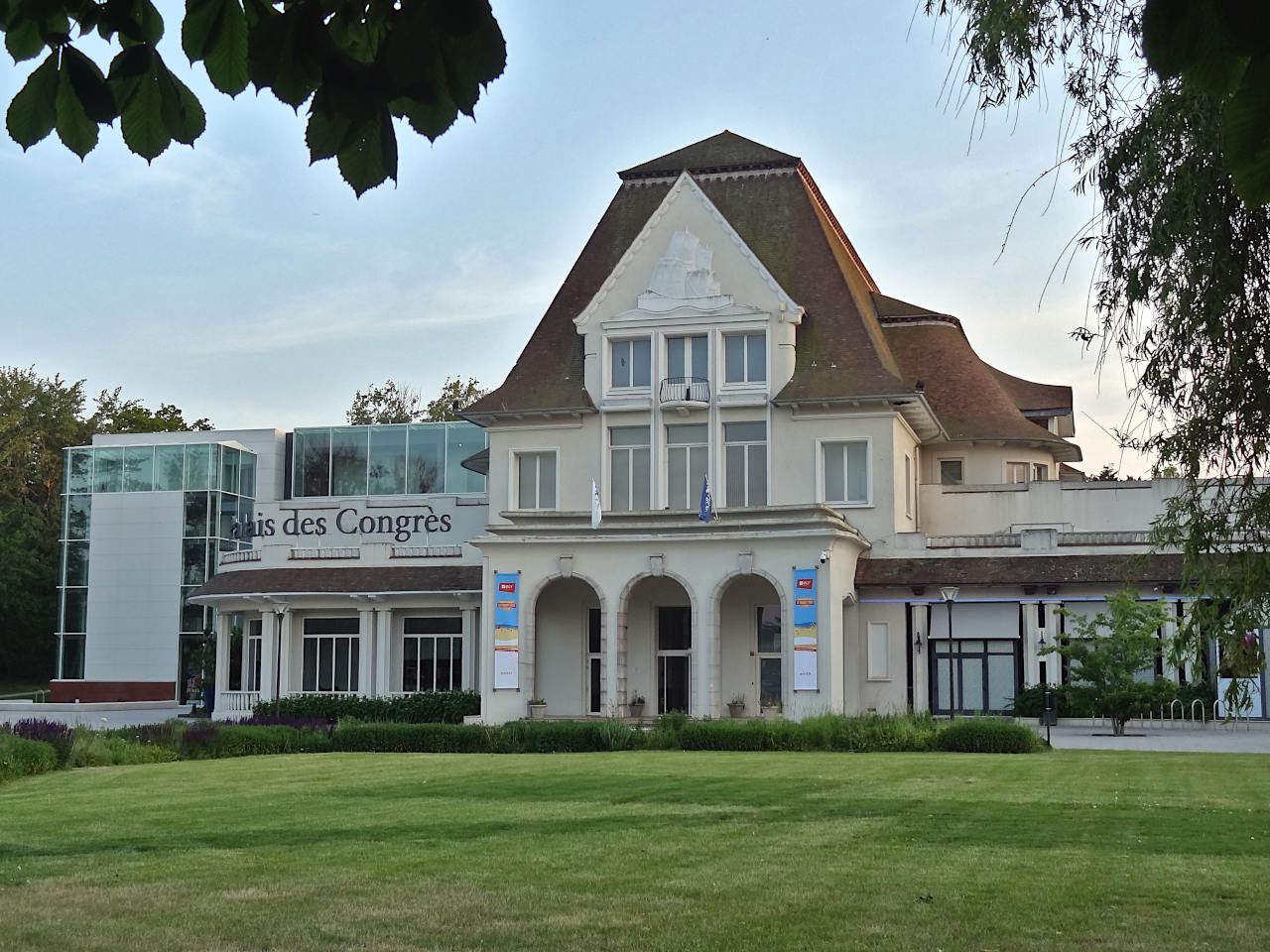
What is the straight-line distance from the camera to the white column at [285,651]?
51.7m

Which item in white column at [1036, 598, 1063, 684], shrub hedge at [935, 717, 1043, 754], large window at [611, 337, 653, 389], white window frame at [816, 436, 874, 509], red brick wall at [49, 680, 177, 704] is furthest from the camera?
red brick wall at [49, 680, 177, 704]

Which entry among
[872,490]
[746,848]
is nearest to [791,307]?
[872,490]

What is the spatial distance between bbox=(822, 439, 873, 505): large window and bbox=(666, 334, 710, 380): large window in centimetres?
469

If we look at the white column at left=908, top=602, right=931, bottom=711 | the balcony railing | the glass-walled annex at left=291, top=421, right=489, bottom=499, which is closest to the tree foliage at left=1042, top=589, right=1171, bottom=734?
the white column at left=908, top=602, right=931, bottom=711

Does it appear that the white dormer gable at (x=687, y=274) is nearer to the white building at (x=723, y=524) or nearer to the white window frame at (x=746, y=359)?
the white building at (x=723, y=524)

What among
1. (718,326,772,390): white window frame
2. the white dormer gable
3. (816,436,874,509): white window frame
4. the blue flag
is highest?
the white dormer gable

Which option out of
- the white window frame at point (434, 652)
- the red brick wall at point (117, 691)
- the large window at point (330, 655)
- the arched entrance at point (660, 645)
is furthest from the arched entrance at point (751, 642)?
the red brick wall at point (117, 691)

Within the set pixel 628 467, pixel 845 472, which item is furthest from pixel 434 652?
pixel 845 472

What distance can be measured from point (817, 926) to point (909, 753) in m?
20.3

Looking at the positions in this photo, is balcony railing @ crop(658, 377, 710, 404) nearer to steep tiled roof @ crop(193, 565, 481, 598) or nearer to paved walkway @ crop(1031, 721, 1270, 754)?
steep tiled roof @ crop(193, 565, 481, 598)

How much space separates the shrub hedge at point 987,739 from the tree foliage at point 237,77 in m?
28.2

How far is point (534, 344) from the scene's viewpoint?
52.4 meters

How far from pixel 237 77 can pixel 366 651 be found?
48511 mm

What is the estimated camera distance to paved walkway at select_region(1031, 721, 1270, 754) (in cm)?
3378
